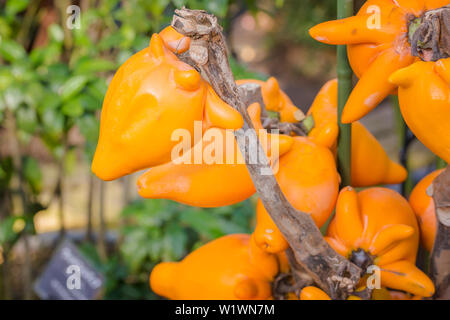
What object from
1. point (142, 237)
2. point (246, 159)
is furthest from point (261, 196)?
point (142, 237)

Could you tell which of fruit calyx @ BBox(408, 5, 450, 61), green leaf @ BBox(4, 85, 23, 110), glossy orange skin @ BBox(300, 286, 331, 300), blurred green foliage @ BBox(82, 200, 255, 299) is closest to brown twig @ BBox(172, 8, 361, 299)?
glossy orange skin @ BBox(300, 286, 331, 300)

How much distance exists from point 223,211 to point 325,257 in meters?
0.82

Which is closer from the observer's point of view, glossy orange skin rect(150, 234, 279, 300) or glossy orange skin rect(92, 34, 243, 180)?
glossy orange skin rect(92, 34, 243, 180)

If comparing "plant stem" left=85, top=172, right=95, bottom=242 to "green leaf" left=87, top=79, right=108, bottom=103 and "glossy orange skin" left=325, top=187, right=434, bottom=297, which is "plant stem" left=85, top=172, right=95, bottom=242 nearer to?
"green leaf" left=87, top=79, right=108, bottom=103

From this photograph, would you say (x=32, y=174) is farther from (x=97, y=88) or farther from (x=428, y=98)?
(x=428, y=98)

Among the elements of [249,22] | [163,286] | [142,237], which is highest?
[249,22]

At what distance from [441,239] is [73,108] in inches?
31.7

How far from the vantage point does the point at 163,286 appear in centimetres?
50

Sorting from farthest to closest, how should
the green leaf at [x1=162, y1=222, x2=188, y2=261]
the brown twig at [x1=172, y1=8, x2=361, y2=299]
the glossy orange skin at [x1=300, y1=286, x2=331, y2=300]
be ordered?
the green leaf at [x1=162, y1=222, x2=188, y2=261] → the glossy orange skin at [x1=300, y1=286, x2=331, y2=300] → the brown twig at [x1=172, y1=8, x2=361, y2=299]

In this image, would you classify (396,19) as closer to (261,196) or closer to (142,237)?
(261,196)

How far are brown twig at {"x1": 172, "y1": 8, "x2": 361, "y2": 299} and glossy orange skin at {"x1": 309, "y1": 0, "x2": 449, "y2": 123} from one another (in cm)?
9

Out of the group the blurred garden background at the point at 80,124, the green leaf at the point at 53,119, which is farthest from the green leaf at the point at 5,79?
the green leaf at the point at 53,119

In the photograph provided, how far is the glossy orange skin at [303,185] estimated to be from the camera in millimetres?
383

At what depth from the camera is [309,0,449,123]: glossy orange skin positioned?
34cm
